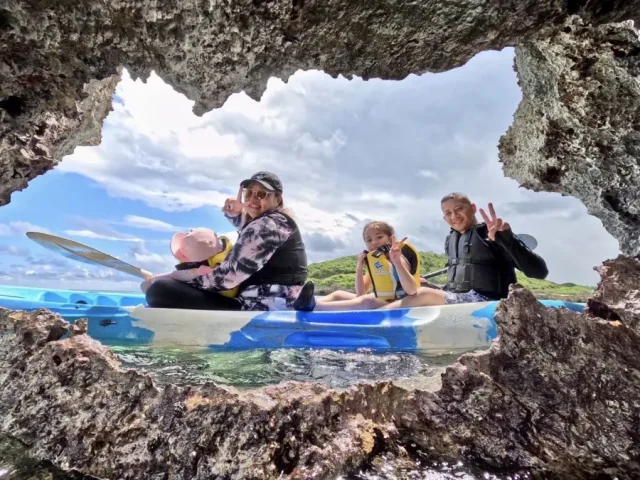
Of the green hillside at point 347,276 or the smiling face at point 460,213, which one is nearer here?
the smiling face at point 460,213

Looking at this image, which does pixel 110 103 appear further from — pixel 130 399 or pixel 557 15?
pixel 557 15

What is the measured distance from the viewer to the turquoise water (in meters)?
1.50

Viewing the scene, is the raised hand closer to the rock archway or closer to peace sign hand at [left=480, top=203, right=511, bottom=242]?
peace sign hand at [left=480, top=203, right=511, bottom=242]

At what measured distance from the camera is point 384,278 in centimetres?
581

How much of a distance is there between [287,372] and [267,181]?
7.18ft

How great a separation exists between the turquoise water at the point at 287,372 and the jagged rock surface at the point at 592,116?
1775 millimetres

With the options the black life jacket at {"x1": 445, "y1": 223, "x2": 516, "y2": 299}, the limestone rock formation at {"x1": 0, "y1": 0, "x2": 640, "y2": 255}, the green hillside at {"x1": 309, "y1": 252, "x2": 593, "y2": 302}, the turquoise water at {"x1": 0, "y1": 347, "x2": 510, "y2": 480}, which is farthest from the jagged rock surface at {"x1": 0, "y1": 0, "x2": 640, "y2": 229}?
the green hillside at {"x1": 309, "y1": 252, "x2": 593, "y2": 302}

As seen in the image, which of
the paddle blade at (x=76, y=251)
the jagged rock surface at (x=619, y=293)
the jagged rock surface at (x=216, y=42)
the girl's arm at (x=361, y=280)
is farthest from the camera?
the paddle blade at (x=76, y=251)

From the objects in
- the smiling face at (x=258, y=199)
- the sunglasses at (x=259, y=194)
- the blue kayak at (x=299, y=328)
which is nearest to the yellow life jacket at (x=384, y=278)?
the blue kayak at (x=299, y=328)

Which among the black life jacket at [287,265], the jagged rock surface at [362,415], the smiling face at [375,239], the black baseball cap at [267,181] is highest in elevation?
the black baseball cap at [267,181]

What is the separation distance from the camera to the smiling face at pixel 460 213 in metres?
6.02

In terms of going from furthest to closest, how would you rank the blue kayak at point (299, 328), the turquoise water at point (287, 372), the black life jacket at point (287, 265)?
the black life jacket at point (287, 265) → the blue kayak at point (299, 328) → the turquoise water at point (287, 372)

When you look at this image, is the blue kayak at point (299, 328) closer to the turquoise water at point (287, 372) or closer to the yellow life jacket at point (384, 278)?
the turquoise water at point (287, 372)

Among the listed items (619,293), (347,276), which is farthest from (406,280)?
(347,276)
